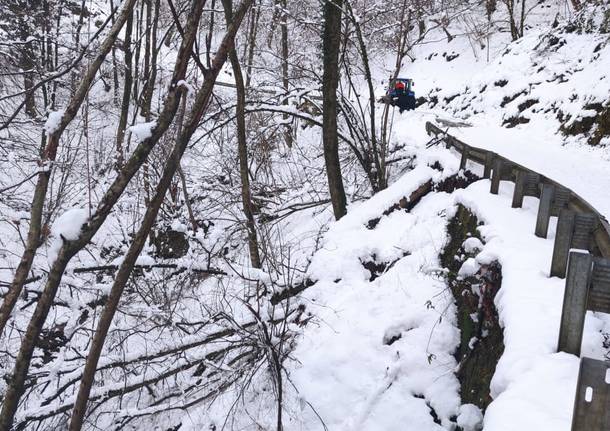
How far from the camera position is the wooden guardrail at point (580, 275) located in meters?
2.01

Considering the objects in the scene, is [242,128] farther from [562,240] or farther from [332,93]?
[562,240]

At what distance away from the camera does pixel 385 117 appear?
10.3 m

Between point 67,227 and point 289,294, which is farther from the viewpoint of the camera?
point 289,294

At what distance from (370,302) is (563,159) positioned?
6673 mm

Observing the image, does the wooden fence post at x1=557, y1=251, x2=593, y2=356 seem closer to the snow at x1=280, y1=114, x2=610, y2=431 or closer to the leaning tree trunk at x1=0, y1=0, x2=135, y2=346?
the snow at x1=280, y1=114, x2=610, y2=431

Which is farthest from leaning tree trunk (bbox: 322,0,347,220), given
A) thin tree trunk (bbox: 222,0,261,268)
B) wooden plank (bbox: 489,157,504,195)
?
wooden plank (bbox: 489,157,504,195)

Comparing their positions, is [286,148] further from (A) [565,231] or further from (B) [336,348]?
(A) [565,231]

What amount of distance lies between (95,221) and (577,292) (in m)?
2.90

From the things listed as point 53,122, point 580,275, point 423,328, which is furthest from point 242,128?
point 580,275

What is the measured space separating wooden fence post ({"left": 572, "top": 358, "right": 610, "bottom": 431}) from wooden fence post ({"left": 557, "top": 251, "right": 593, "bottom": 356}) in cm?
102

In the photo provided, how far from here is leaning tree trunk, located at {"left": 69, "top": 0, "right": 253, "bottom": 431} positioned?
8.26 ft

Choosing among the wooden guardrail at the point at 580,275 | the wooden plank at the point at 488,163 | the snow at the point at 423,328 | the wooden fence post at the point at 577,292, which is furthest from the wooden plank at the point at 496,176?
the wooden fence post at the point at 577,292

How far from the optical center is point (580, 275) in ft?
9.69

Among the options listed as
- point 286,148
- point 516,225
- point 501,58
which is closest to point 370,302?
point 516,225
